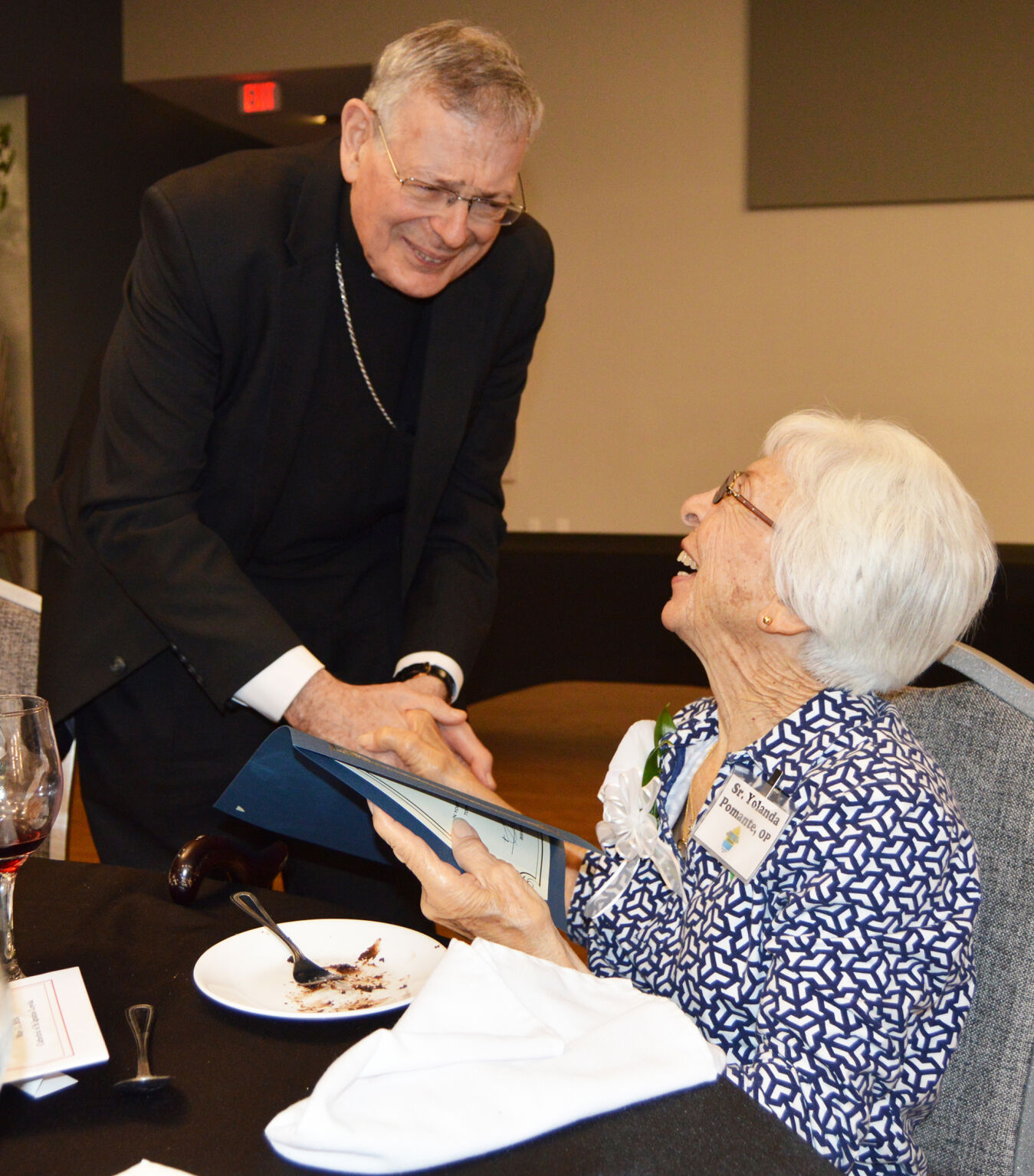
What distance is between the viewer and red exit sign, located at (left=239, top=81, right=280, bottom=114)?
21.9ft

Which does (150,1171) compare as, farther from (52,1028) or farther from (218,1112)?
(52,1028)

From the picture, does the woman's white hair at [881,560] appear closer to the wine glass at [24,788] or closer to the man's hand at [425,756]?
the man's hand at [425,756]

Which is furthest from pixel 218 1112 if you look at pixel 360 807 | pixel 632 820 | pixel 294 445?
pixel 294 445

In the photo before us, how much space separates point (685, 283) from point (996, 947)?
533 centimetres

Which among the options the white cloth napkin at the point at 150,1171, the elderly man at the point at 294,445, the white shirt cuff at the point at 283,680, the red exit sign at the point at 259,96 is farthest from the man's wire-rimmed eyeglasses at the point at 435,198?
the red exit sign at the point at 259,96

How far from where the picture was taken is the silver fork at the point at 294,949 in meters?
1.11

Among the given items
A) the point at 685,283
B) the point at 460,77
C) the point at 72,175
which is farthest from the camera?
the point at 72,175

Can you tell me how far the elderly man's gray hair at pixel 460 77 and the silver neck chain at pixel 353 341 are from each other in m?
0.28

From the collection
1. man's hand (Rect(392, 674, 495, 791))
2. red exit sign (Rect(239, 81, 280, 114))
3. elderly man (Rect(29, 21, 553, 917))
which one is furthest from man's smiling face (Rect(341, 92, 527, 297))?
red exit sign (Rect(239, 81, 280, 114))

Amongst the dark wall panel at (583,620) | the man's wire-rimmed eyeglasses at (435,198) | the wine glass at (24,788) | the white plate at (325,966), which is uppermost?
the man's wire-rimmed eyeglasses at (435,198)

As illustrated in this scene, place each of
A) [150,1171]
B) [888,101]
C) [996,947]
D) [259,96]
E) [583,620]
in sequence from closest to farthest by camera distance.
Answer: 1. [150,1171]
2. [996,947]
3. [583,620]
4. [888,101]
5. [259,96]

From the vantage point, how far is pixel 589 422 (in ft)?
21.1

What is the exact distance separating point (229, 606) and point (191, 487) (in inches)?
9.8

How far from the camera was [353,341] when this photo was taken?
204 centimetres
